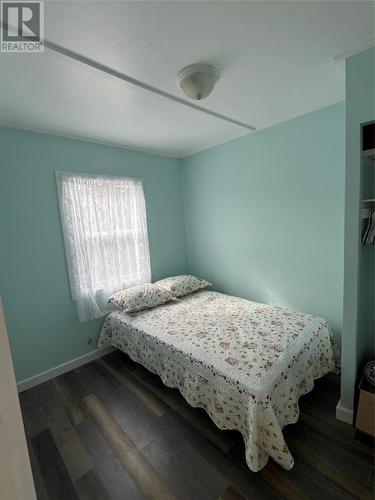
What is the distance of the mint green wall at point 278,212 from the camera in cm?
211

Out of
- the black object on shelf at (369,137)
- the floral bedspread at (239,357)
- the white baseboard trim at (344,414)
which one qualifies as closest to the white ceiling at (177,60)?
the black object on shelf at (369,137)

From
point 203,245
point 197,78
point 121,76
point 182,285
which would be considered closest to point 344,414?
point 182,285

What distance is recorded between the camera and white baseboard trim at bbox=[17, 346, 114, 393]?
2190 millimetres

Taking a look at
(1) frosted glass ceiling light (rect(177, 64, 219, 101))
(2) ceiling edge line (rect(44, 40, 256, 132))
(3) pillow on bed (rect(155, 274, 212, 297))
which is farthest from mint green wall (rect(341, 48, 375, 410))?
(3) pillow on bed (rect(155, 274, 212, 297))

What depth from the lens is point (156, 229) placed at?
3125 mm

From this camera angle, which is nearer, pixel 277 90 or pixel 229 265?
pixel 277 90

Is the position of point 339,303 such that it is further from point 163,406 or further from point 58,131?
point 58,131

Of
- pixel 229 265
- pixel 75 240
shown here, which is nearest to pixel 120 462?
pixel 75 240

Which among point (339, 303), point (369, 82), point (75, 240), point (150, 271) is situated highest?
point (369, 82)

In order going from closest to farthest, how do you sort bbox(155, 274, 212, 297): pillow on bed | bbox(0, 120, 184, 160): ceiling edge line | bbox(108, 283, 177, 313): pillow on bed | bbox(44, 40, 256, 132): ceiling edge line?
bbox(44, 40, 256, 132): ceiling edge line
bbox(0, 120, 184, 160): ceiling edge line
bbox(108, 283, 177, 313): pillow on bed
bbox(155, 274, 212, 297): pillow on bed

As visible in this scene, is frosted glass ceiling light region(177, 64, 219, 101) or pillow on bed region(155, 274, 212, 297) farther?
pillow on bed region(155, 274, 212, 297)

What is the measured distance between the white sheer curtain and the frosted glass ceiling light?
1.45m

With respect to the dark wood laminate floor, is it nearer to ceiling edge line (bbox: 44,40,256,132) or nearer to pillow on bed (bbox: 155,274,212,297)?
pillow on bed (bbox: 155,274,212,297)

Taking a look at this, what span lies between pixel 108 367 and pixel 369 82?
319 cm
